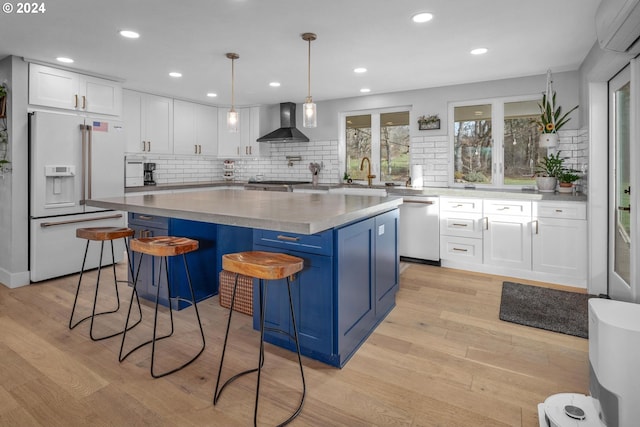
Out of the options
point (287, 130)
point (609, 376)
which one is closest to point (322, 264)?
point (609, 376)

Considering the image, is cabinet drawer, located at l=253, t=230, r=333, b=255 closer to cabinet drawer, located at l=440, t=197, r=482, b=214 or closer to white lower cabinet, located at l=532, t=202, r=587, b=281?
cabinet drawer, located at l=440, t=197, r=482, b=214

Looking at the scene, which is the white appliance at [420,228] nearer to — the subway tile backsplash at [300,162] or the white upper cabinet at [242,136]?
the subway tile backsplash at [300,162]

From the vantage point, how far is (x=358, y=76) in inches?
181

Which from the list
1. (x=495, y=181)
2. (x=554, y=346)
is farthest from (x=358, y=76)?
(x=554, y=346)

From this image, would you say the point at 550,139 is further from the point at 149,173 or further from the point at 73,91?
the point at 149,173

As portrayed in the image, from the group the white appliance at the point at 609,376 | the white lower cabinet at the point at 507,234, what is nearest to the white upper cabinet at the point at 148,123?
the white lower cabinet at the point at 507,234

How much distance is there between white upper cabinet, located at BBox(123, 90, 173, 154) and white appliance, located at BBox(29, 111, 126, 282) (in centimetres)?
77

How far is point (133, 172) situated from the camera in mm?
5371

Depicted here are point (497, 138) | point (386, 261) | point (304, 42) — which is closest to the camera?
point (386, 261)

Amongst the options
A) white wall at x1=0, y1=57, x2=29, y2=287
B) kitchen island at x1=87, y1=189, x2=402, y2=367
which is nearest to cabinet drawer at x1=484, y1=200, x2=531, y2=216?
kitchen island at x1=87, y1=189, x2=402, y2=367

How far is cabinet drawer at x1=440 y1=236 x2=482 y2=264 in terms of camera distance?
173 inches

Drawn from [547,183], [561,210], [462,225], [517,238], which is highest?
[547,183]

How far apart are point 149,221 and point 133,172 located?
259cm

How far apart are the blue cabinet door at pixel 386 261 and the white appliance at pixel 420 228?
1507 mm
